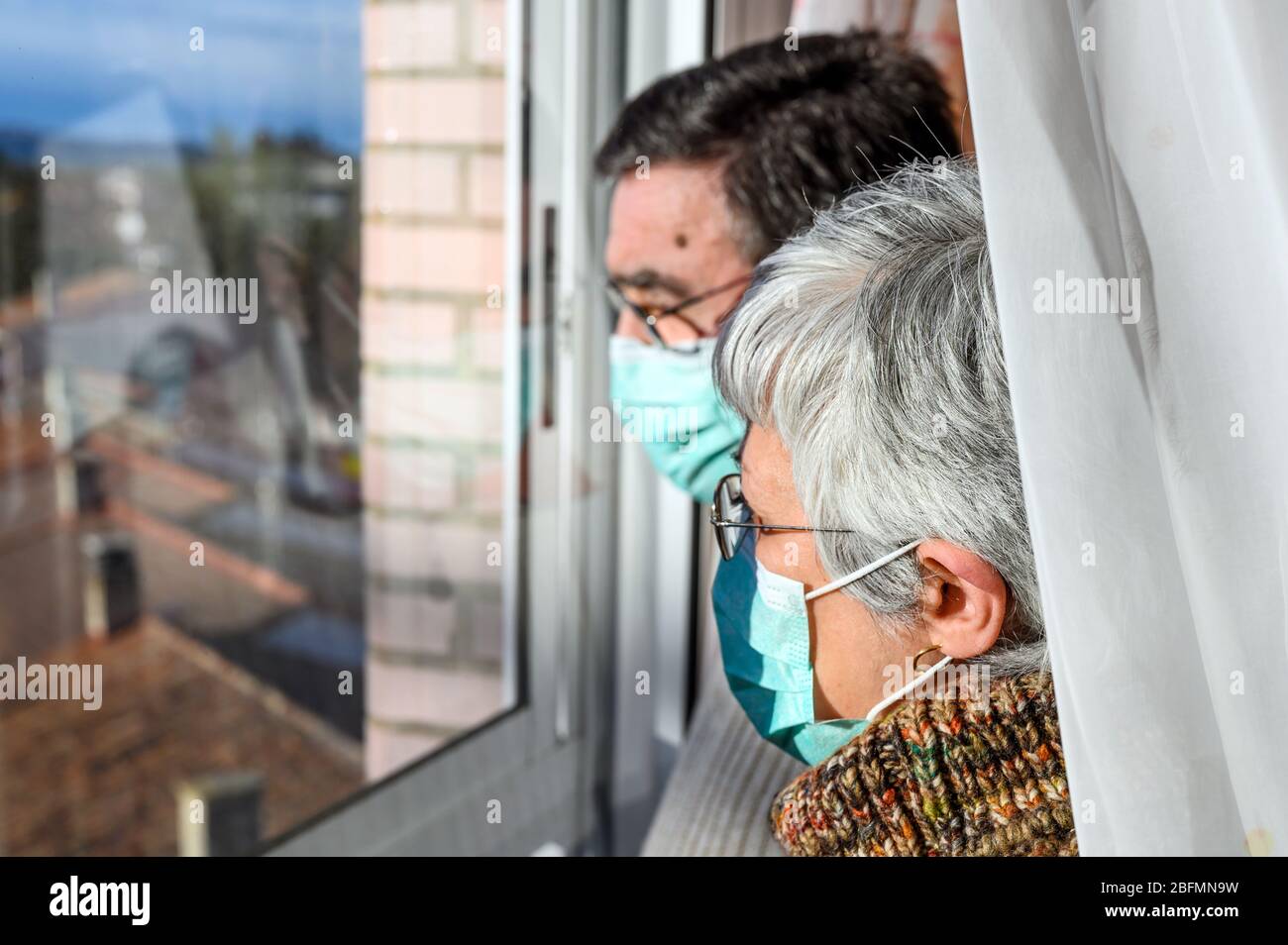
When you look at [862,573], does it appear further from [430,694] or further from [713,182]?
[430,694]

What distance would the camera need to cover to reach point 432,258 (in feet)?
4.83

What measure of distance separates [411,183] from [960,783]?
1096mm

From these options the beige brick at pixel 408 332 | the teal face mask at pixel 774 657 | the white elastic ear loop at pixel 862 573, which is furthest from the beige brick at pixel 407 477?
the white elastic ear loop at pixel 862 573

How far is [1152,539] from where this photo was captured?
617 mm

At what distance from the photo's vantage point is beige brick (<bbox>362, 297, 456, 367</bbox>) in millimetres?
1367

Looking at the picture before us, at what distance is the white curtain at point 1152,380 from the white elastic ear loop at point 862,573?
5.0 inches

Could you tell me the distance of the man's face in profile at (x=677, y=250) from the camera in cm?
129

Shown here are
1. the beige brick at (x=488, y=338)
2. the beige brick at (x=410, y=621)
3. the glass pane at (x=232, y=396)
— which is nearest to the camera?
the glass pane at (x=232, y=396)

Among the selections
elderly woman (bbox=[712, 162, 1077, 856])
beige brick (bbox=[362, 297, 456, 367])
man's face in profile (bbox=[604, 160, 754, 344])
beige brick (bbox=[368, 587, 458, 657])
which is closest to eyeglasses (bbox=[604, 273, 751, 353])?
man's face in profile (bbox=[604, 160, 754, 344])

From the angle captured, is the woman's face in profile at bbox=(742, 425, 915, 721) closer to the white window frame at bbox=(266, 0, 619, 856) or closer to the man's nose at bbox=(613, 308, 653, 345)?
the man's nose at bbox=(613, 308, 653, 345)

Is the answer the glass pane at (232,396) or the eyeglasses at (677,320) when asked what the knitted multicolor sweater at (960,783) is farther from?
the glass pane at (232,396)

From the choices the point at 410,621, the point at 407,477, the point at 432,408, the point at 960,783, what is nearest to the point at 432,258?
the point at 432,408

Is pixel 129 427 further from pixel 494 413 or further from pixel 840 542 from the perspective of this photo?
pixel 840 542
